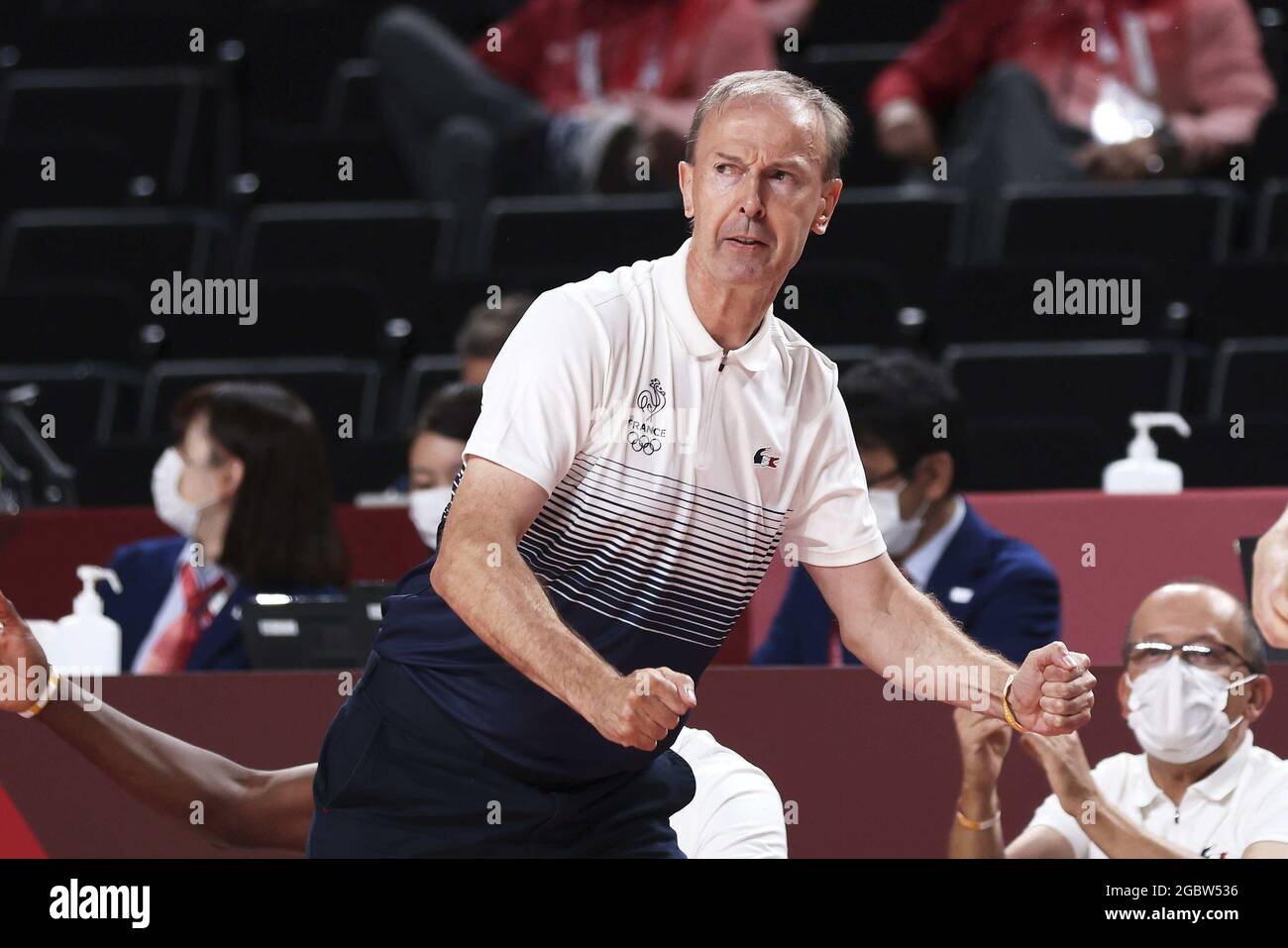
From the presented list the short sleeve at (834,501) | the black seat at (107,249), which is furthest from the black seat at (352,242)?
the short sleeve at (834,501)

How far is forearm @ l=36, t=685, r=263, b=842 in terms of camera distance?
2.75 m

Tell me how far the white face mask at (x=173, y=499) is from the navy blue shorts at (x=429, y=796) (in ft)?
6.81

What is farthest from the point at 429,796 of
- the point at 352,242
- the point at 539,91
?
the point at 539,91

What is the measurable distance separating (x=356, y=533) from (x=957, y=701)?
2246 mm

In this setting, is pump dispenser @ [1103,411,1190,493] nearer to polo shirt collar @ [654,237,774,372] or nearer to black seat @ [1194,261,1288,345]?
black seat @ [1194,261,1288,345]

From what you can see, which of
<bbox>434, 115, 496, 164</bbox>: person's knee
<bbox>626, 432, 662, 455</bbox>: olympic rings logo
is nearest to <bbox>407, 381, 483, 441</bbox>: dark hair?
<bbox>626, 432, 662, 455</bbox>: olympic rings logo

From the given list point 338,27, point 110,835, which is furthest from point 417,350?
point 110,835

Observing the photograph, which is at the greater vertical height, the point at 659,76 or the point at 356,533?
the point at 659,76

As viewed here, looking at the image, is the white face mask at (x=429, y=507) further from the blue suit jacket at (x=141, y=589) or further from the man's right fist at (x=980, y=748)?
the man's right fist at (x=980, y=748)

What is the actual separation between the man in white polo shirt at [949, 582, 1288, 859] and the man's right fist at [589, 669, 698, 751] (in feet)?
3.38

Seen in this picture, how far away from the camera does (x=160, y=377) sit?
17.9 feet

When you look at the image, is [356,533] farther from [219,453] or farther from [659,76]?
[659,76]

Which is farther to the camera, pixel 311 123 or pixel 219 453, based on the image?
pixel 311 123

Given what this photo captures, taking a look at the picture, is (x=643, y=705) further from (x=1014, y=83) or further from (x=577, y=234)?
(x=1014, y=83)
